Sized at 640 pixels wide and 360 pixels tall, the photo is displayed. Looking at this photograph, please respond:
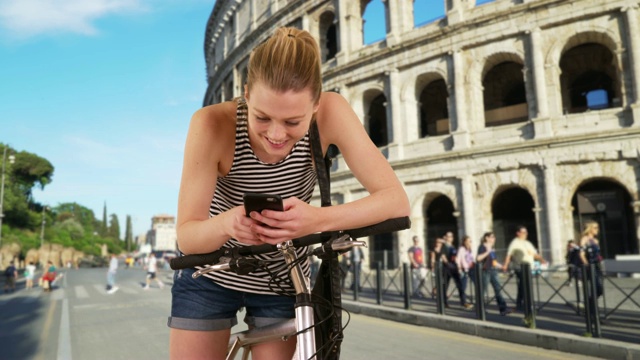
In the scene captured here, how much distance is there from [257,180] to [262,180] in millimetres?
18

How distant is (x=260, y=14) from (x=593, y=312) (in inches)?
1101

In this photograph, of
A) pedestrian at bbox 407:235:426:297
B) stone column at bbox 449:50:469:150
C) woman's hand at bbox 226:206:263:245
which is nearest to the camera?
woman's hand at bbox 226:206:263:245

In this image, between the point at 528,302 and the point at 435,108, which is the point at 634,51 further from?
the point at 528,302

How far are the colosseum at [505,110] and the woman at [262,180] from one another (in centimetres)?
1753

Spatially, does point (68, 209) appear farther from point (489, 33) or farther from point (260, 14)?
point (489, 33)

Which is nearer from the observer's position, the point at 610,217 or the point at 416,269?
the point at 416,269

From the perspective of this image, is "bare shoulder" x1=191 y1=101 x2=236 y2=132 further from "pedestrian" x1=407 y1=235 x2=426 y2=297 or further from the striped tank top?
"pedestrian" x1=407 y1=235 x2=426 y2=297

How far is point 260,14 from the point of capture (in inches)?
1193

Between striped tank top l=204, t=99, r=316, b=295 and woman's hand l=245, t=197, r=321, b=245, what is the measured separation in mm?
360

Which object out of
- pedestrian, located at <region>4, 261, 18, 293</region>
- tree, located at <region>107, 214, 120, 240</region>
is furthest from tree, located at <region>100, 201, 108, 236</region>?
pedestrian, located at <region>4, 261, 18, 293</region>

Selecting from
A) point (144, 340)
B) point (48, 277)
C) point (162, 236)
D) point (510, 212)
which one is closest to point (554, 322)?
point (144, 340)

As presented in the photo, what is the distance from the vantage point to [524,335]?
7.09 metres

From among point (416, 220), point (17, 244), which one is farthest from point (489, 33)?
point (17, 244)

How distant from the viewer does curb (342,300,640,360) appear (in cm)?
600
